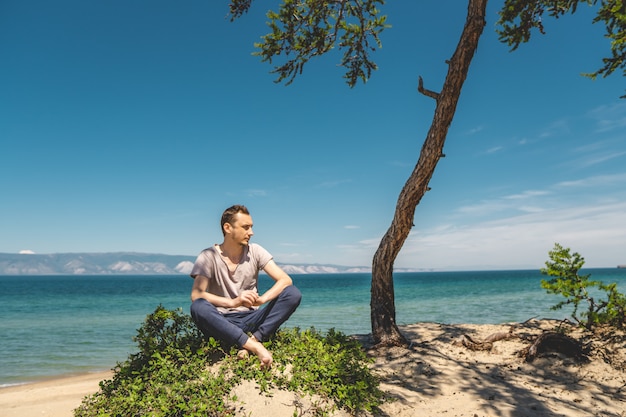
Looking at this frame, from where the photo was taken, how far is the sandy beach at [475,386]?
4.84 metres

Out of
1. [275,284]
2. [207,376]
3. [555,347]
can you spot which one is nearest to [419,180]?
[275,284]

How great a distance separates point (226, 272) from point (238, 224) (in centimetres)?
61

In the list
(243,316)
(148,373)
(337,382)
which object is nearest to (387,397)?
(337,382)

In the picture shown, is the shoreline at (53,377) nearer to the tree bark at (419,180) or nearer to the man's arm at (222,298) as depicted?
the tree bark at (419,180)

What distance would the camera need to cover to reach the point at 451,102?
6719mm

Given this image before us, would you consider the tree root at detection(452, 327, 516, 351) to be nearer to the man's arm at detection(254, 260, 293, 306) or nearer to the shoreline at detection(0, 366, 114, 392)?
the man's arm at detection(254, 260, 293, 306)

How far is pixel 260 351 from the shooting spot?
4.19 meters

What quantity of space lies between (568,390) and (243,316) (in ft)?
16.0

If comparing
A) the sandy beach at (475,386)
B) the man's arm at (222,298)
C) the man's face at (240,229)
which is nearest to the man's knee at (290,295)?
the man's arm at (222,298)

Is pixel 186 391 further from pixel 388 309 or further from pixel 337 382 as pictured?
pixel 388 309

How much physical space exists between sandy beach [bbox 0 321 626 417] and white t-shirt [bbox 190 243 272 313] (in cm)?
121

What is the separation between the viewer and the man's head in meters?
4.75

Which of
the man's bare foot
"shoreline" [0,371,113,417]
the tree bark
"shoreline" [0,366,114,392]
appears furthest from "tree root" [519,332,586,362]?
"shoreline" [0,366,114,392]

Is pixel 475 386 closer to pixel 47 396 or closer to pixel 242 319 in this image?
pixel 242 319
